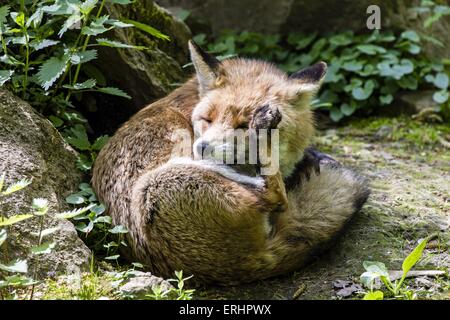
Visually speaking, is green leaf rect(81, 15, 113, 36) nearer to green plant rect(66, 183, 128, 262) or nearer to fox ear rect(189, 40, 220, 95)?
fox ear rect(189, 40, 220, 95)

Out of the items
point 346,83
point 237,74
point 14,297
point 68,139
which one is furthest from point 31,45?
point 346,83

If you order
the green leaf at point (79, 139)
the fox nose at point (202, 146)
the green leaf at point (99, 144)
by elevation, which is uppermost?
the fox nose at point (202, 146)

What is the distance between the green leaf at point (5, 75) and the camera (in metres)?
4.57

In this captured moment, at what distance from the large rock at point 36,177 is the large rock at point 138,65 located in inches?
43.3

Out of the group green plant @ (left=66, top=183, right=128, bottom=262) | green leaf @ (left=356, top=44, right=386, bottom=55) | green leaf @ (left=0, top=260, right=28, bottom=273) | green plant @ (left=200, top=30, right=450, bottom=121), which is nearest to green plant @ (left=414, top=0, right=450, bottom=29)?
green plant @ (left=200, top=30, right=450, bottom=121)

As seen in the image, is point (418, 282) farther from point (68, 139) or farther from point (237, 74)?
point (68, 139)

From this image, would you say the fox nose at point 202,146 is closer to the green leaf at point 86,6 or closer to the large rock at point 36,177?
the large rock at point 36,177

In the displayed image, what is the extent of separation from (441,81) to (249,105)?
406 cm

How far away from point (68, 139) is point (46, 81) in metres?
0.79

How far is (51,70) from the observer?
461 cm

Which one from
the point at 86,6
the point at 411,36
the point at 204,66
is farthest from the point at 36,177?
the point at 411,36

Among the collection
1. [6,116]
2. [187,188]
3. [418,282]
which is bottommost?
[418,282]

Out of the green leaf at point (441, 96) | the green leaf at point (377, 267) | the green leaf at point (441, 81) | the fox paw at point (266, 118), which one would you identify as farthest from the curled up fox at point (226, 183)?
the green leaf at point (441, 81)

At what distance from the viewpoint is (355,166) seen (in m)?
6.36
